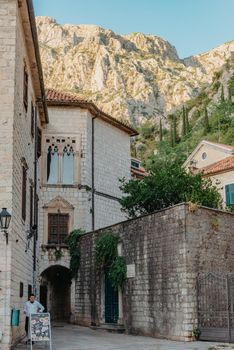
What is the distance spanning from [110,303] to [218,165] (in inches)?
743

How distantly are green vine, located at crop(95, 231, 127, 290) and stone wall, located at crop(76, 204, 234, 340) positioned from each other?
1.23 feet

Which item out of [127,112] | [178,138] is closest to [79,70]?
[127,112]

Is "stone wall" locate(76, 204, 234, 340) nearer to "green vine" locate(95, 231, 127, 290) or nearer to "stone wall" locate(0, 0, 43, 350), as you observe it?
"green vine" locate(95, 231, 127, 290)

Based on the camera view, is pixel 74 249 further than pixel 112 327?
Yes

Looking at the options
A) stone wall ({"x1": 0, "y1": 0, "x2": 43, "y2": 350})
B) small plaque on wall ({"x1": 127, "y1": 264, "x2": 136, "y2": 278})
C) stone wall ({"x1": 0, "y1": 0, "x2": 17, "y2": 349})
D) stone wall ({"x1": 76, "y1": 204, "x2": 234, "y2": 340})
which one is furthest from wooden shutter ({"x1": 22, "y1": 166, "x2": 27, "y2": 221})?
small plaque on wall ({"x1": 127, "y1": 264, "x2": 136, "y2": 278})

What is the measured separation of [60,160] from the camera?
28.5 metres

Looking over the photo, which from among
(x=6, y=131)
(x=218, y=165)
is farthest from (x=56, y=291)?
(x=6, y=131)

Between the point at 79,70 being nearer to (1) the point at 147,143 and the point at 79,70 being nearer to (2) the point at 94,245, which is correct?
(1) the point at 147,143

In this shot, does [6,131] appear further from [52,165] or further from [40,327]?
[52,165]

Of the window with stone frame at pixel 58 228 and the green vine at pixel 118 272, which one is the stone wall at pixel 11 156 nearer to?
the green vine at pixel 118 272

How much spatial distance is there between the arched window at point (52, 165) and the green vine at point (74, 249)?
10.6 ft

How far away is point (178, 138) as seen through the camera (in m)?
86.8

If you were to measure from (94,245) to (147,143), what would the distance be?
78.5 m

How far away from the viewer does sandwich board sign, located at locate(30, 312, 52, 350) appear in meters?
13.5
